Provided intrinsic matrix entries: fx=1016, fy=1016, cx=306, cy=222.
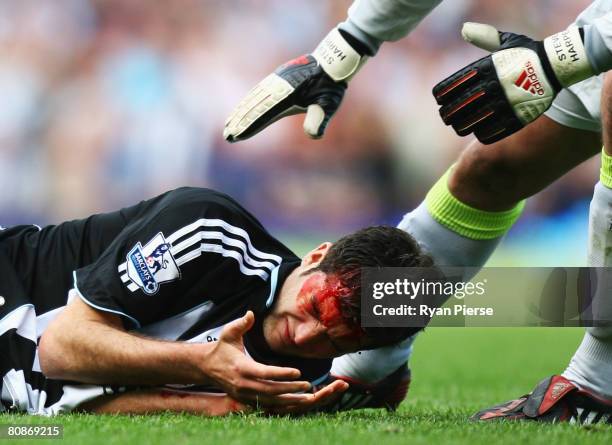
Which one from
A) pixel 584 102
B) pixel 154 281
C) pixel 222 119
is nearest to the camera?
pixel 154 281

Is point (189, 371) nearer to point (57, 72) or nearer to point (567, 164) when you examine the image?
point (567, 164)

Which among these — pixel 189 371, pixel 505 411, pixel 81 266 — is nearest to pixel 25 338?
pixel 81 266

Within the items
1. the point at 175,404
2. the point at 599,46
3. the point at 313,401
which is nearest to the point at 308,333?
the point at 313,401

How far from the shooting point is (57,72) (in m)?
10.9

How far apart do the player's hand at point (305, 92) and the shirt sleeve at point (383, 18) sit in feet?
0.19

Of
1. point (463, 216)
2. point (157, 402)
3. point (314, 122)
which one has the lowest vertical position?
Answer: point (157, 402)

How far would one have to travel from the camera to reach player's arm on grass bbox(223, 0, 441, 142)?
3.12m

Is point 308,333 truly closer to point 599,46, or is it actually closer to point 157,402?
point 157,402

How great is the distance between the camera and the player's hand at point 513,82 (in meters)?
2.73

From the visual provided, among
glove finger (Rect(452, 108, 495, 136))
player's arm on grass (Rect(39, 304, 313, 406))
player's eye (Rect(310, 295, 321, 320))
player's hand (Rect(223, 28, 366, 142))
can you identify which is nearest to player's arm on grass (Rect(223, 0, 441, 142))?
player's hand (Rect(223, 28, 366, 142))

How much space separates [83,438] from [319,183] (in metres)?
8.66

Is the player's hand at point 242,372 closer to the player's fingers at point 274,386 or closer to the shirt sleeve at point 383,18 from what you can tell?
the player's fingers at point 274,386

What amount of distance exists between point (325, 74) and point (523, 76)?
710mm

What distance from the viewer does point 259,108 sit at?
3115mm
